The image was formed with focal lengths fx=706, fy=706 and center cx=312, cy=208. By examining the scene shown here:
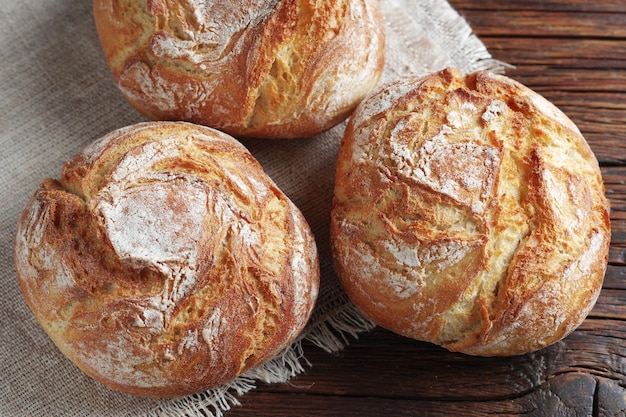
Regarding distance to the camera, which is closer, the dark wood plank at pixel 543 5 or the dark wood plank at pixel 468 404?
the dark wood plank at pixel 468 404

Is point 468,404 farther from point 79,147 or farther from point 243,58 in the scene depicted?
point 79,147

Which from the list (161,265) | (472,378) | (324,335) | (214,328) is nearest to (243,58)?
(161,265)

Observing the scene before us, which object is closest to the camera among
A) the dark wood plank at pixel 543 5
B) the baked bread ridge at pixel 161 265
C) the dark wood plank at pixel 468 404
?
the baked bread ridge at pixel 161 265

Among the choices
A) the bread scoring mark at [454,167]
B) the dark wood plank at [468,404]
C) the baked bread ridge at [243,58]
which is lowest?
the dark wood plank at [468,404]

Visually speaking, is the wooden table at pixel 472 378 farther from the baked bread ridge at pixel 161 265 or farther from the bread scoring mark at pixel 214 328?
the bread scoring mark at pixel 214 328

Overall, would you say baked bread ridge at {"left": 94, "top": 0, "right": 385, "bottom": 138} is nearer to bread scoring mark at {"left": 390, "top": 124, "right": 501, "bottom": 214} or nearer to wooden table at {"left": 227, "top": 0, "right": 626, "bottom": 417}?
bread scoring mark at {"left": 390, "top": 124, "right": 501, "bottom": 214}

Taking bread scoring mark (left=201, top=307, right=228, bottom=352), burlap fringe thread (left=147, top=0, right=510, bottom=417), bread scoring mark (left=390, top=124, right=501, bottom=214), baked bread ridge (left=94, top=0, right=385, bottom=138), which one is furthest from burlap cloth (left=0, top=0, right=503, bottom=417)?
bread scoring mark (left=390, top=124, right=501, bottom=214)

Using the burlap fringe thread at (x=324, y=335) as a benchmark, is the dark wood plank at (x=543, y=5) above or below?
above

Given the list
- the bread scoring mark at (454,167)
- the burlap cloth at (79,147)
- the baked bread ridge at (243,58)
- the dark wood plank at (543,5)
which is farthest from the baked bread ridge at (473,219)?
the dark wood plank at (543,5)
